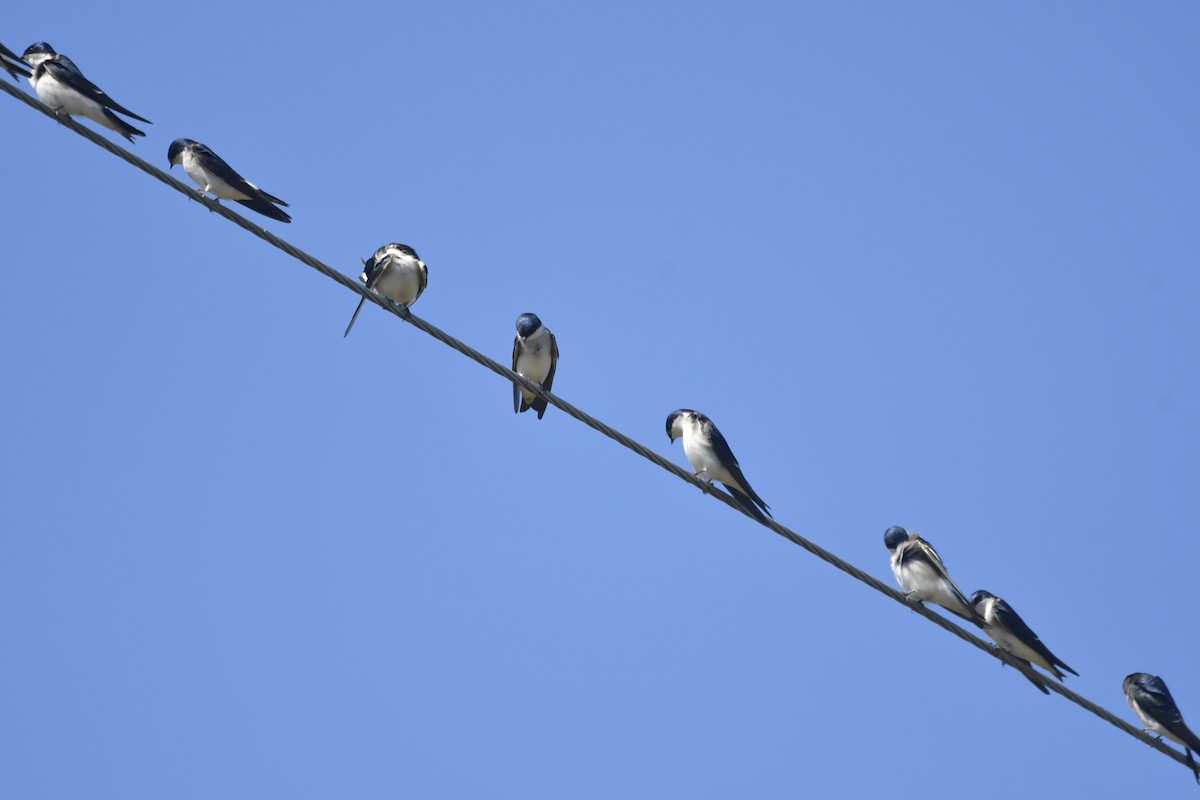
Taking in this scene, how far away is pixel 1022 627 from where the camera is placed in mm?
9906

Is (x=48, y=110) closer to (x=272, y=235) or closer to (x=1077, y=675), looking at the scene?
(x=272, y=235)

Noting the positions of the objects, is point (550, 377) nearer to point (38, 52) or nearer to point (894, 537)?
point (894, 537)

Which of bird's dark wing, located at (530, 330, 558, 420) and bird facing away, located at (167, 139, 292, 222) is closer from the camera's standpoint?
bird facing away, located at (167, 139, 292, 222)

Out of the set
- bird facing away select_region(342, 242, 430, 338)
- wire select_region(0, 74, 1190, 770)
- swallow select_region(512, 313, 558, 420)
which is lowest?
wire select_region(0, 74, 1190, 770)

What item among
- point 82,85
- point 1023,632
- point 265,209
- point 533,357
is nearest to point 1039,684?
point 1023,632

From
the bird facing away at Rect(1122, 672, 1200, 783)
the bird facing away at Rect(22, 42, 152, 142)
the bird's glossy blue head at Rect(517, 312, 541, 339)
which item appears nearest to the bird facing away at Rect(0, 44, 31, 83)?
the bird facing away at Rect(22, 42, 152, 142)

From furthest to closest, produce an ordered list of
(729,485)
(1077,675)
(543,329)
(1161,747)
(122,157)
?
(543,329) → (729,485) → (1077,675) → (1161,747) → (122,157)

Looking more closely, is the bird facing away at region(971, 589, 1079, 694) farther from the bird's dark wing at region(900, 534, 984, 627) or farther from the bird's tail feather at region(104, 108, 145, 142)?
the bird's tail feather at region(104, 108, 145, 142)

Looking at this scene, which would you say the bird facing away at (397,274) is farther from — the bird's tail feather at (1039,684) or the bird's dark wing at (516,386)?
the bird's tail feather at (1039,684)

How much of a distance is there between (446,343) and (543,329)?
4.29 metres

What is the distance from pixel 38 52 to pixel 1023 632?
799 cm

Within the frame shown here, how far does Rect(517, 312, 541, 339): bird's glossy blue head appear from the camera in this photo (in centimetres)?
1159

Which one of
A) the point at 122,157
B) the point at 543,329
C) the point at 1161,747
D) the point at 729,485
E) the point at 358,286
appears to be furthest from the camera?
the point at 543,329

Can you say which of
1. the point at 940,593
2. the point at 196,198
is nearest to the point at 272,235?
the point at 196,198
